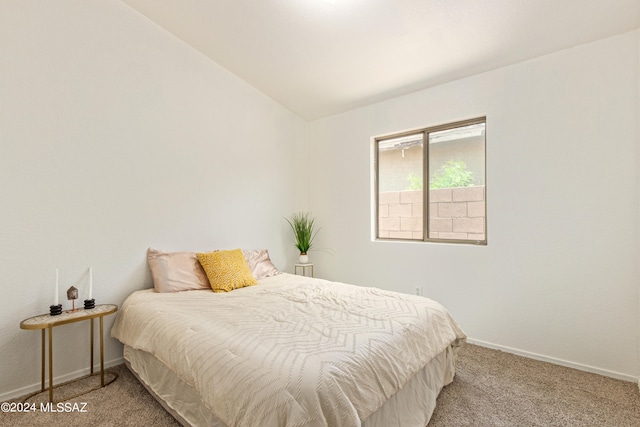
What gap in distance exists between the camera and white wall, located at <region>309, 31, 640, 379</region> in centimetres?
233

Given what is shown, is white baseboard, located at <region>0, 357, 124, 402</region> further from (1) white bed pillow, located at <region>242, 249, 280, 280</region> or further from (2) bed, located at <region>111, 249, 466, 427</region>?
(1) white bed pillow, located at <region>242, 249, 280, 280</region>

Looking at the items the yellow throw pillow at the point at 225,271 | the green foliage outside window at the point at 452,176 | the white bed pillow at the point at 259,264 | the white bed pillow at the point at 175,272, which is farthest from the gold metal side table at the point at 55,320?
the green foliage outside window at the point at 452,176

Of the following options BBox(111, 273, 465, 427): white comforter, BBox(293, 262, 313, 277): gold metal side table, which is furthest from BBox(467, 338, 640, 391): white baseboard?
BBox(293, 262, 313, 277): gold metal side table

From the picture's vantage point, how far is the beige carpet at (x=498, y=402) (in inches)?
72.8

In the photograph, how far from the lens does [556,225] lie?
8.48ft

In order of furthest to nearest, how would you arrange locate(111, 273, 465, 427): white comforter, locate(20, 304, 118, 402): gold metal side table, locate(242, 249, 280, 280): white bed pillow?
locate(242, 249, 280, 280): white bed pillow, locate(20, 304, 118, 402): gold metal side table, locate(111, 273, 465, 427): white comforter

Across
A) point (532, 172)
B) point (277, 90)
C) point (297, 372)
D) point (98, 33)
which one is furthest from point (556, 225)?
point (98, 33)

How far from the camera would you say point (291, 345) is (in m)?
1.53

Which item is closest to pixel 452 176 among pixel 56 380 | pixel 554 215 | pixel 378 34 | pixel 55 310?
pixel 554 215

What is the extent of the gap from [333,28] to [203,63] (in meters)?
1.47

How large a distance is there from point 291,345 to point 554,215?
241 cm

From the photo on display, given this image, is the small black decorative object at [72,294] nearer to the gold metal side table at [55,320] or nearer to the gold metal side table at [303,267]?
the gold metal side table at [55,320]

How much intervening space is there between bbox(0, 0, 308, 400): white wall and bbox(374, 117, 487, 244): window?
5.64 feet

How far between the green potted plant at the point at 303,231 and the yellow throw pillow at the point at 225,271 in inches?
42.8
